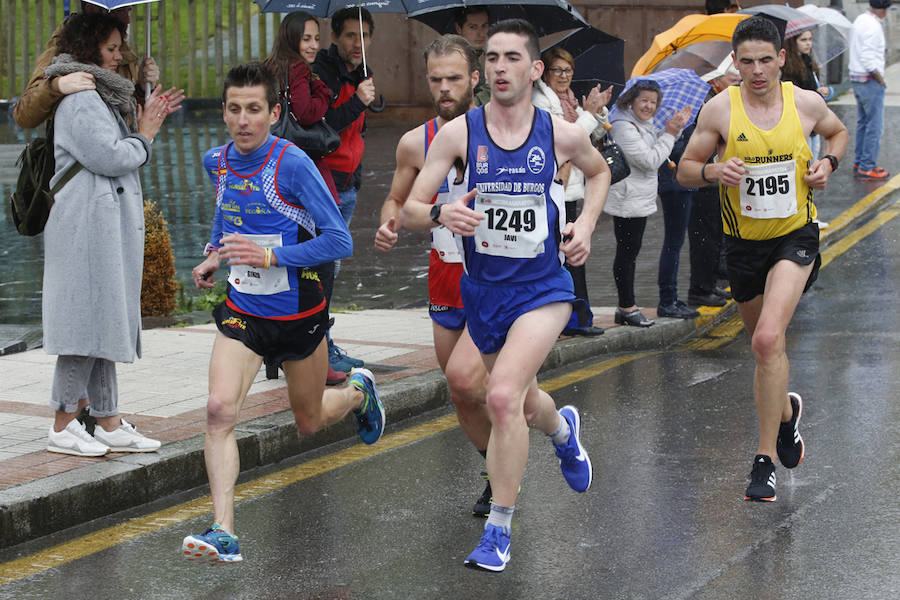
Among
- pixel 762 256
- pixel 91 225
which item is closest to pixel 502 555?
pixel 762 256

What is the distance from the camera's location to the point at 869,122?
1672 cm

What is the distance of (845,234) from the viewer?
→ 14070mm

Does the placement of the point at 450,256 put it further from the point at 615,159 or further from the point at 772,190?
the point at 615,159

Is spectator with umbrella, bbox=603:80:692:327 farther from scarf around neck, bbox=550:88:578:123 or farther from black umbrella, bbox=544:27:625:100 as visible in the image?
scarf around neck, bbox=550:88:578:123

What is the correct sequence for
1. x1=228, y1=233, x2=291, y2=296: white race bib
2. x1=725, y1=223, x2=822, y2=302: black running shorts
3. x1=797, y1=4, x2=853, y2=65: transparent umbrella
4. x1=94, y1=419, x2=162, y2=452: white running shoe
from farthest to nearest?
x1=797, y1=4, x2=853, y2=65: transparent umbrella, x1=94, y1=419, x2=162, y2=452: white running shoe, x1=725, y1=223, x2=822, y2=302: black running shorts, x1=228, y1=233, x2=291, y2=296: white race bib

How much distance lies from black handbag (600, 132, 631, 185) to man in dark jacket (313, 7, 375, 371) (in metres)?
1.81

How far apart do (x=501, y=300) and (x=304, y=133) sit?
2731 mm

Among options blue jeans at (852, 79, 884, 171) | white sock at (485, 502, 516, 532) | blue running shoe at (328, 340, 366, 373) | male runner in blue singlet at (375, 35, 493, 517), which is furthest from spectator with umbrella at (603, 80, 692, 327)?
blue jeans at (852, 79, 884, 171)

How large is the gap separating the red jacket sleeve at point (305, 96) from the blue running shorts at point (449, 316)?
2092mm

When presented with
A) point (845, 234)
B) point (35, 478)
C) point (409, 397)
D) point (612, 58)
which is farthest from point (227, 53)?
point (35, 478)

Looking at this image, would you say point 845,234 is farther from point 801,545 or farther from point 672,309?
point 801,545

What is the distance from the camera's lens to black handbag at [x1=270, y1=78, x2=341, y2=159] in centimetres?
783

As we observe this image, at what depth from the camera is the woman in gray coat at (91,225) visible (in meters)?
6.41

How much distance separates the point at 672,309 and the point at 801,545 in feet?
17.4
